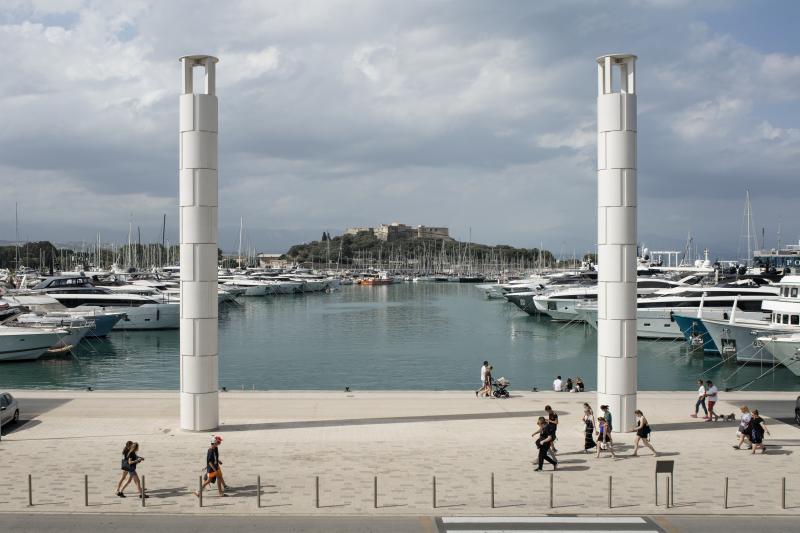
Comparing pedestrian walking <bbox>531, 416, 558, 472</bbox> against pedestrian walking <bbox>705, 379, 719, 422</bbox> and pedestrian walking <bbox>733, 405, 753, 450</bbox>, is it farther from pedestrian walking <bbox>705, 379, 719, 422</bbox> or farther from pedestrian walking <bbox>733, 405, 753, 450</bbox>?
pedestrian walking <bbox>705, 379, 719, 422</bbox>

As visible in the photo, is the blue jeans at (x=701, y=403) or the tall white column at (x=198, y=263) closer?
the tall white column at (x=198, y=263)

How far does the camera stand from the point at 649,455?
22.2 m

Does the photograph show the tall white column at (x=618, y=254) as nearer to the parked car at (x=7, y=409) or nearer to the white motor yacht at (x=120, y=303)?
the parked car at (x=7, y=409)

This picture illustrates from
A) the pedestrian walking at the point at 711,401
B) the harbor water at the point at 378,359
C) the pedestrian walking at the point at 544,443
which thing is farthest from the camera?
the harbor water at the point at 378,359

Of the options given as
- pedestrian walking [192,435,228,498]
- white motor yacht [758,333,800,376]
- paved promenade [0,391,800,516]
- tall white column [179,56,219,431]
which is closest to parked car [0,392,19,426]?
paved promenade [0,391,800,516]

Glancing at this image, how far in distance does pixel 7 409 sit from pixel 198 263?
7.79 metres

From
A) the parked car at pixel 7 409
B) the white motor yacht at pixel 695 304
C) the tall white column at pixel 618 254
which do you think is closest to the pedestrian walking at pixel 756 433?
the tall white column at pixel 618 254

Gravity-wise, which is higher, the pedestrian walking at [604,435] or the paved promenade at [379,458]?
the pedestrian walking at [604,435]

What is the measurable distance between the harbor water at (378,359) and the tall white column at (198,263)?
21.4 meters

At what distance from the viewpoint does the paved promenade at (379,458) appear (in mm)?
17656

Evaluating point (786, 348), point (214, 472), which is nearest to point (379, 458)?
point (214, 472)

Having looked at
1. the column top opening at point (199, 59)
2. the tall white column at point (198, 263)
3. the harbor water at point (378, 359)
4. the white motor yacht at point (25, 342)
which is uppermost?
the column top opening at point (199, 59)

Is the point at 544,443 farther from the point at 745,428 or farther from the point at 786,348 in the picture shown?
the point at 786,348

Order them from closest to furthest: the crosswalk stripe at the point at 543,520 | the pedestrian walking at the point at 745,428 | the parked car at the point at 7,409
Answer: the crosswalk stripe at the point at 543,520 < the pedestrian walking at the point at 745,428 < the parked car at the point at 7,409
